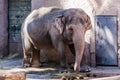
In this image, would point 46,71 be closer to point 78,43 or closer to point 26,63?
point 26,63

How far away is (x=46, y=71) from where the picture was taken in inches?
370

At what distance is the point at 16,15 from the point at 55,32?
3569 millimetres

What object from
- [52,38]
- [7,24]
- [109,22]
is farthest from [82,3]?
[7,24]

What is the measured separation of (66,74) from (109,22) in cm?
224

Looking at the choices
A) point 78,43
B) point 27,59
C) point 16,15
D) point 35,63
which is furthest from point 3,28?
point 78,43

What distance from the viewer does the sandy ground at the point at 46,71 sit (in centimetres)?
866

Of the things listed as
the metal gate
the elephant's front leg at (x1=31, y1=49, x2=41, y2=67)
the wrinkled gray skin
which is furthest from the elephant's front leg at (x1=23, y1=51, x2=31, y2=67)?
the metal gate

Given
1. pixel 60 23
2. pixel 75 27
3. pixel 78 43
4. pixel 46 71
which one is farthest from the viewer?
pixel 46 71

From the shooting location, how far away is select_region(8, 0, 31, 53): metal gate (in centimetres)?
1248

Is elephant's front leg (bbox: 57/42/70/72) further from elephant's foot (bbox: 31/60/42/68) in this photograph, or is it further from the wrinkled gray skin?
elephant's foot (bbox: 31/60/42/68)

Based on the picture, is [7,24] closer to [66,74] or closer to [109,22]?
[109,22]

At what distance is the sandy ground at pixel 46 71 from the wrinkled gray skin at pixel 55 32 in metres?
0.33

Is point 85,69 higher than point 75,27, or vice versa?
point 75,27

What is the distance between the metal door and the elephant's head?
120 cm
